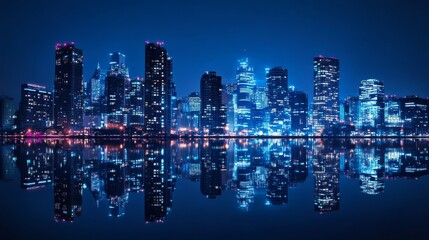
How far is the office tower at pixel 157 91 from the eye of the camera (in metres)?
176

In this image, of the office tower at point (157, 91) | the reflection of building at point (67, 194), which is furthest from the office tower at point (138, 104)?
the reflection of building at point (67, 194)

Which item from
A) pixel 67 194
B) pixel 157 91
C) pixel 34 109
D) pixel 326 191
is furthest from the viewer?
pixel 34 109

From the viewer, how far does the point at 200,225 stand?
9.41 meters

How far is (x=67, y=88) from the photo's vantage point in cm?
19212

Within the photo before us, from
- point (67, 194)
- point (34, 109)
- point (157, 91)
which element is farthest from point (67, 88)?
point (67, 194)

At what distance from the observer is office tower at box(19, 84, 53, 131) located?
185 m

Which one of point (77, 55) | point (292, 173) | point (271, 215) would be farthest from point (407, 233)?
point (77, 55)

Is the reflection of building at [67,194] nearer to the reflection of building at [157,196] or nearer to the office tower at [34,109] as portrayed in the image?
the reflection of building at [157,196]

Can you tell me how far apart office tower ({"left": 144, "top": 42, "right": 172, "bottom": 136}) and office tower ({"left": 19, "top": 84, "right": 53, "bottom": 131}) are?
5517cm

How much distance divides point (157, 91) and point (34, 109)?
65.0 metres

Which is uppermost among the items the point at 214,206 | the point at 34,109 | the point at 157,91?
the point at 157,91

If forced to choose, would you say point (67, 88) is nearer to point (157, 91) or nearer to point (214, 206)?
point (157, 91)

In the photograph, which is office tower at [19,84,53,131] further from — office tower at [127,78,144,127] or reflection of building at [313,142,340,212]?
reflection of building at [313,142,340,212]

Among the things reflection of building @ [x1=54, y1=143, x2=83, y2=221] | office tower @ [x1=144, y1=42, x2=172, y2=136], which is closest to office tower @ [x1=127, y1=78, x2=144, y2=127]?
office tower @ [x1=144, y1=42, x2=172, y2=136]
